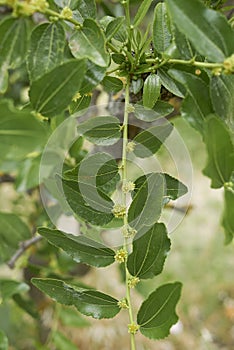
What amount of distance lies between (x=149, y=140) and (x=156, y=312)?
123mm

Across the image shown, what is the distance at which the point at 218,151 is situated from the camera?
26 centimetres

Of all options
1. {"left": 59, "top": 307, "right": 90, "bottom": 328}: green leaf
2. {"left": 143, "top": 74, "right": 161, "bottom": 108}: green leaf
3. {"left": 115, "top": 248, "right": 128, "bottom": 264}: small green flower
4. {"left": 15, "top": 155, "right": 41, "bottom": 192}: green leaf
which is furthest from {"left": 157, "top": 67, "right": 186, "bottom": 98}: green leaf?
{"left": 59, "top": 307, "right": 90, "bottom": 328}: green leaf

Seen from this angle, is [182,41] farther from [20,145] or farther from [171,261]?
[171,261]

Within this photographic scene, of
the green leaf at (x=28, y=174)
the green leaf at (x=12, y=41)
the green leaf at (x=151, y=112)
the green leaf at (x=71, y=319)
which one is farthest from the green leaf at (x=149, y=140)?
the green leaf at (x=71, y=319)

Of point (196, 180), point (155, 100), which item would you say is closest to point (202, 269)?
point (196, 180)

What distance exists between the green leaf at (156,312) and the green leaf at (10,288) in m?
0.22

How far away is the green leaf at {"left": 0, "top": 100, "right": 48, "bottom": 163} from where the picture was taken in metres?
0.25

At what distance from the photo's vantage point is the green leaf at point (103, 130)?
14.0 inches

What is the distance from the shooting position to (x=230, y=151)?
0.26 metres

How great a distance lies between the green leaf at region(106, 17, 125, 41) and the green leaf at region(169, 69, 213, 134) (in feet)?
0.17

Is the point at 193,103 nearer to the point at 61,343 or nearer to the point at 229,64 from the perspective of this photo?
the point at 229,64

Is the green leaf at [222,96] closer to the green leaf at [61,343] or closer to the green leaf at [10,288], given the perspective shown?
the green leaf at [10,288]

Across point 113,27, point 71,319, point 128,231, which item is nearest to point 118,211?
point 128,231

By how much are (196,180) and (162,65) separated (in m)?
1.25
